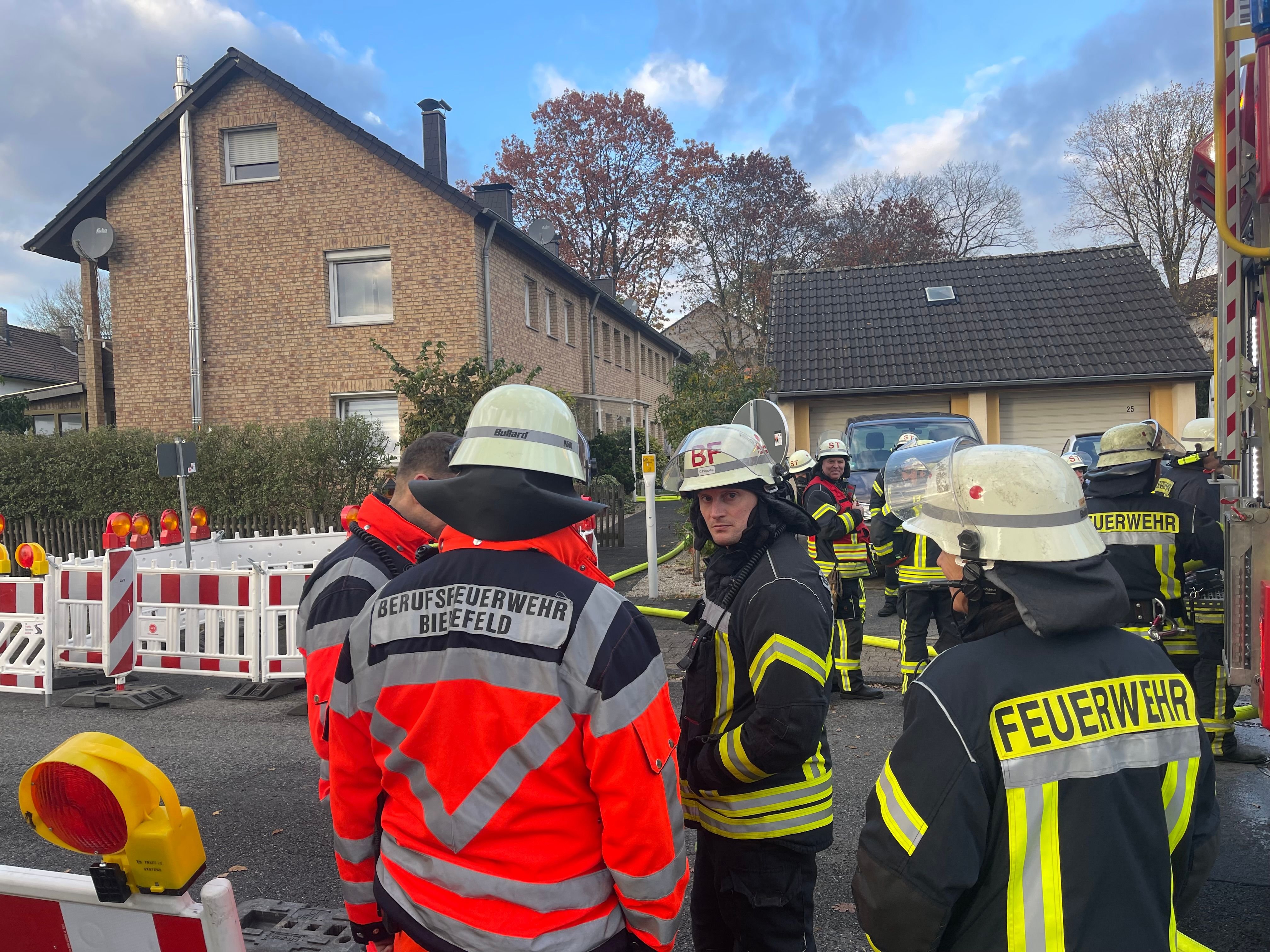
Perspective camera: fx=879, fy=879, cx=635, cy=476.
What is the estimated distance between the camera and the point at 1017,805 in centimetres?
152

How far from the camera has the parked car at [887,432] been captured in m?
11.8

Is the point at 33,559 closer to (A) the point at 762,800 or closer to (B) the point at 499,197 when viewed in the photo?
(A) the point at 762,800

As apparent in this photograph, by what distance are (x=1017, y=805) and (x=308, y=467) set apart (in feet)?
47.1

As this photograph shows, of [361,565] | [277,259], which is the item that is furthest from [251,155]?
[361,565]

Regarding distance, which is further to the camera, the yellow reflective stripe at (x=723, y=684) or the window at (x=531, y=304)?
the window at (x=531, y=304)

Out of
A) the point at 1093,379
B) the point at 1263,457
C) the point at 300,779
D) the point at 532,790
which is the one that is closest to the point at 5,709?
the point at 300,779

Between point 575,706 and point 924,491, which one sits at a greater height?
point 924,491

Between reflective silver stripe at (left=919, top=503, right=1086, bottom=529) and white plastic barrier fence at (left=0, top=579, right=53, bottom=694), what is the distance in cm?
808

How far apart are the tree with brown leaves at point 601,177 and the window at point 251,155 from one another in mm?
18943

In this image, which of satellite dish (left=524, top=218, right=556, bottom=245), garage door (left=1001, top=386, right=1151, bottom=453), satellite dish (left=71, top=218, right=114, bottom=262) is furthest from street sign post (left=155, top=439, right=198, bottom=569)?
satellite dish (left=524, top=218, right=556, bottom=245)

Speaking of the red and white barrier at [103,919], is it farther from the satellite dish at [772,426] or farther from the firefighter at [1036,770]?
the satellite dish at [772,426]

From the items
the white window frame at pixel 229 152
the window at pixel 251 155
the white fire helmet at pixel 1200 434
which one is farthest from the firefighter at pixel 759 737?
the window at pixel 251 155

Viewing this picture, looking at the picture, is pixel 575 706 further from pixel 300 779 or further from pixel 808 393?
pixel 808 393

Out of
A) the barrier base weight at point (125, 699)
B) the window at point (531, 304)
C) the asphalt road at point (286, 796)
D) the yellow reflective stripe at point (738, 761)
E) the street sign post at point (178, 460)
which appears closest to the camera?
the yellow reflective stripe at point (738, 761)
